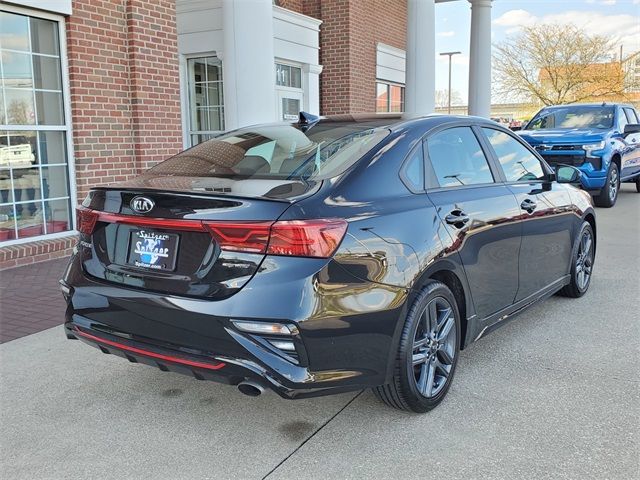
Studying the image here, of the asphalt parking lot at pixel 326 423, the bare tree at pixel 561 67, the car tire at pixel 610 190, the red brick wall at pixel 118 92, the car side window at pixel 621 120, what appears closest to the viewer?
the asphalt parking lot at pixel 326 423

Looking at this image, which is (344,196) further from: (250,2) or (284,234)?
(250,2)

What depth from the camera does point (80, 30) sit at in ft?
23.3

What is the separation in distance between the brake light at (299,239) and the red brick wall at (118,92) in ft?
16.2

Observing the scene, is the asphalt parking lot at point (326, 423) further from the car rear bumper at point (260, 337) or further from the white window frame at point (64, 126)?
the white window frame at point (64, 126)

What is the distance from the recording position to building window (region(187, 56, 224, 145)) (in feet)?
36.8

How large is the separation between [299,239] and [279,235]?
0.09 m

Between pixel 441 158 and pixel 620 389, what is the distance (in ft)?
5.70

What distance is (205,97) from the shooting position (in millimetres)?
11281

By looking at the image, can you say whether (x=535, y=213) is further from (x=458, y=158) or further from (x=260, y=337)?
(x=260, y=337)

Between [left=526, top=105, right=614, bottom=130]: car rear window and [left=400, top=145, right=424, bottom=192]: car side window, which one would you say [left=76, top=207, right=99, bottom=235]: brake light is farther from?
[left=526, top=105, right=614, bottom=130]: car rear window

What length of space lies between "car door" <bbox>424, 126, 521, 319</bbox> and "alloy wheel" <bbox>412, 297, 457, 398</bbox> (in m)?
0.32

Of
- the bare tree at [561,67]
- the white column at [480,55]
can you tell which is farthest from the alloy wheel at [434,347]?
the bare tree at [561,67]

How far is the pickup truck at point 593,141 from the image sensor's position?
1151cm

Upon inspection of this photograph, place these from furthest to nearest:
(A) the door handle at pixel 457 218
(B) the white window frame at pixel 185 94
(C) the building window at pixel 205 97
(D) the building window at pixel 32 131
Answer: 1. (C) the building window at pixel 205 97
2. (B) the white window frame at pixel 185 94
3. (D) the building window at pixel 32 131
4. (A) the door handle at pixel 457 218
